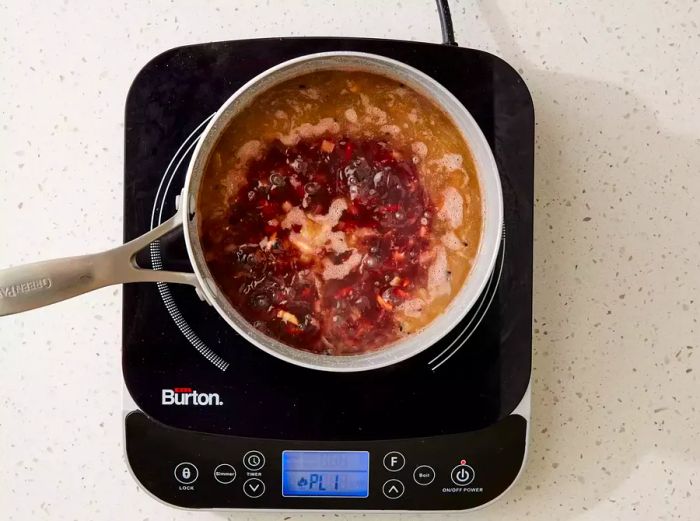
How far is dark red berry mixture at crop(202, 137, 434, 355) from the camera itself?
773 mm

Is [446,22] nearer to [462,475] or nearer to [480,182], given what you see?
[480,182]

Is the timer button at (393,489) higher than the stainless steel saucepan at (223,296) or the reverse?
the reverse

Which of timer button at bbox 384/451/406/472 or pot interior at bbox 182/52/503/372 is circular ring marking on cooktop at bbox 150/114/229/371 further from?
timer button at bbox 384/451/406/472

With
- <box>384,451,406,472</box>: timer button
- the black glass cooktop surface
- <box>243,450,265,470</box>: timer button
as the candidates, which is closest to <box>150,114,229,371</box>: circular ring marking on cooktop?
the black glass cooktop surface

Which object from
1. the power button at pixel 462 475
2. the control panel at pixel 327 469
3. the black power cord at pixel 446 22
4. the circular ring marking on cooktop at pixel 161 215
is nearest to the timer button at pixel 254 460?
the control panel at pixel 327 469

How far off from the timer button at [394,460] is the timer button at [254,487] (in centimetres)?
14

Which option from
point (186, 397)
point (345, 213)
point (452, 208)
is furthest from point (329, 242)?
point (186, 397)

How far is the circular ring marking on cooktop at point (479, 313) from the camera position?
816mm

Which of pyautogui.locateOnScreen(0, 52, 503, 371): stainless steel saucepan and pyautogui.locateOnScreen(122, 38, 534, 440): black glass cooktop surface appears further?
pyautogui.locateOnScreen(122, 38, 534, 440): black glass cooktop surface

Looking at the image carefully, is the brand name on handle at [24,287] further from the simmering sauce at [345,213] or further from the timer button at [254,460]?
the timer button at [254,460]

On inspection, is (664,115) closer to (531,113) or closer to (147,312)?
(531,113)

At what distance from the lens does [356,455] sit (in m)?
0.82

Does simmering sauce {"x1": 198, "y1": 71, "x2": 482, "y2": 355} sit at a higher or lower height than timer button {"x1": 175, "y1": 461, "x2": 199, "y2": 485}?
higher

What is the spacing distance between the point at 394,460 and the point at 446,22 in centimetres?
50
